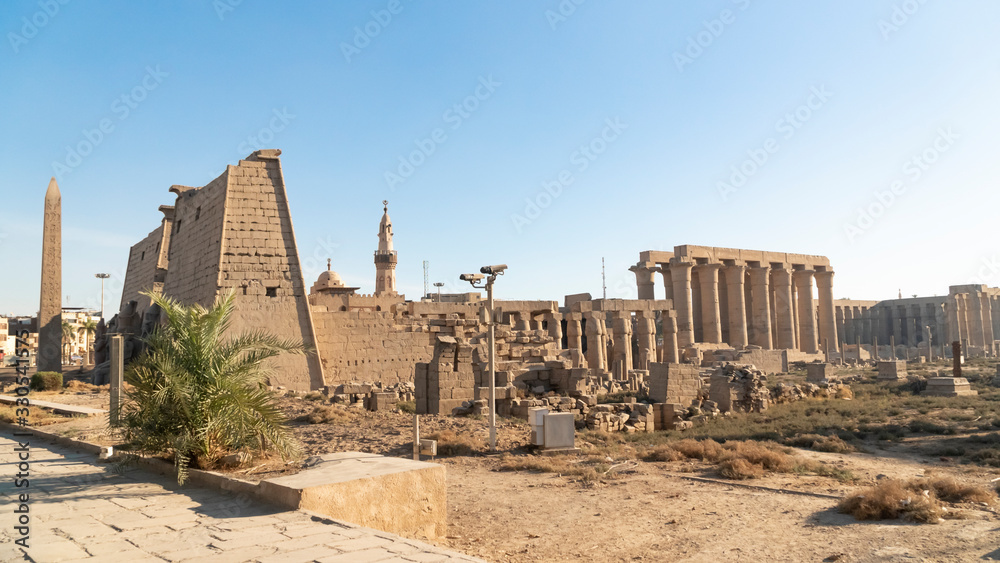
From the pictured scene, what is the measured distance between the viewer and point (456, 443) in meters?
12.1

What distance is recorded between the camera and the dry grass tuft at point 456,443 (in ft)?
38.9

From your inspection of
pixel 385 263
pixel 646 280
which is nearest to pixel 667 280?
pixel 646 280

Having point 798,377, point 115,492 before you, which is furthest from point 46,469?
point 798,377

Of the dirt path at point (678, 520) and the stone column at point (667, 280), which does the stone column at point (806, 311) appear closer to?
the stone column at point (667, 280)

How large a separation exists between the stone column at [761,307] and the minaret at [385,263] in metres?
22.3

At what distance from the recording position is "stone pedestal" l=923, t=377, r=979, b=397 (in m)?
21.7

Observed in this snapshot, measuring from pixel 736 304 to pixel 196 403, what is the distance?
1480 inches

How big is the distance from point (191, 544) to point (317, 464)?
7.66 ft

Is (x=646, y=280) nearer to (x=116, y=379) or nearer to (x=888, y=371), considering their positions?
(x=888, y=371)

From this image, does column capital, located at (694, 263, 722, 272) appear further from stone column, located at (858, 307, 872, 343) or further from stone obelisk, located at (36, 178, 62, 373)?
stone column, located at (858, 307, 872, 343)

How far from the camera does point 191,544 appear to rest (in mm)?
4730

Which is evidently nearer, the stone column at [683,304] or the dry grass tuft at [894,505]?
the dry grass tuft at [894,505]

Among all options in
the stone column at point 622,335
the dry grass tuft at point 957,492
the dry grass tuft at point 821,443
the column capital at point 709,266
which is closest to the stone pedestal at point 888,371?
the stone column at point 622,335

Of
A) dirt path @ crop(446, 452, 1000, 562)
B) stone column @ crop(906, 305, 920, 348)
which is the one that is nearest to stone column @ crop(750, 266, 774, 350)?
stone column @ crop(906, 305, 920, 348)
